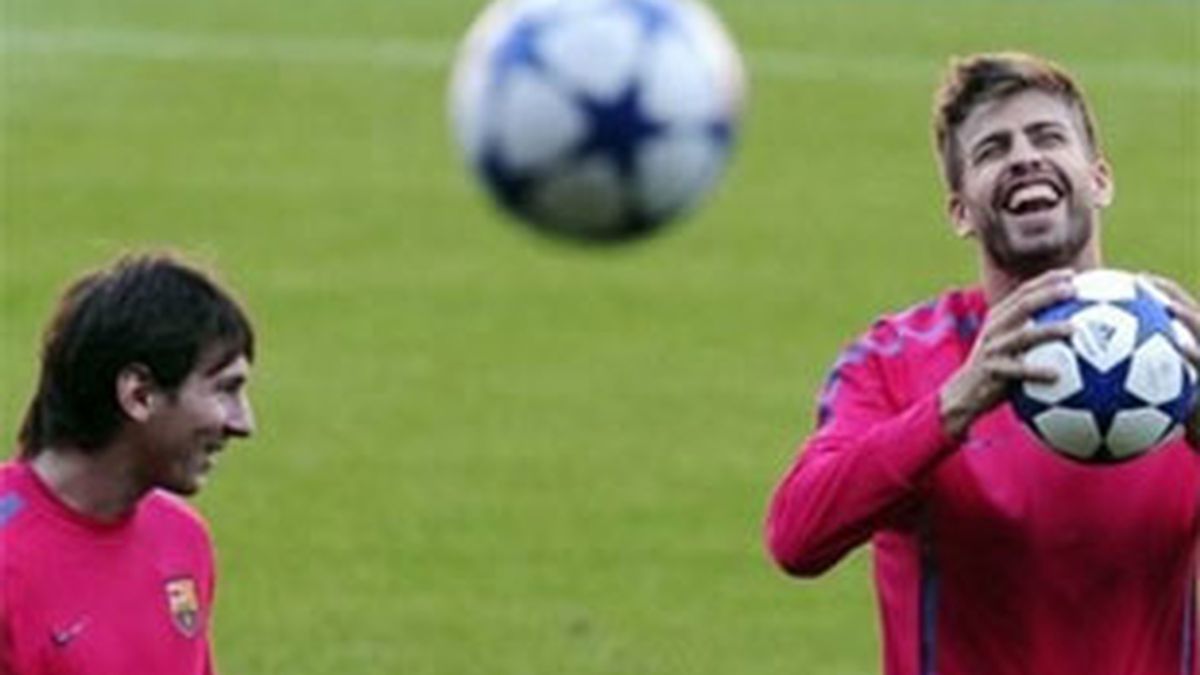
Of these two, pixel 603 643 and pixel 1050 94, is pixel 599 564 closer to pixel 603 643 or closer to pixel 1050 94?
pixel 603 643

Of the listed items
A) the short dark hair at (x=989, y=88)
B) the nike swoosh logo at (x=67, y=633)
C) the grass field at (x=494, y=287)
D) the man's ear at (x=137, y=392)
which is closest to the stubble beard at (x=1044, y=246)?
the short dark hair at (x=989, y=88)

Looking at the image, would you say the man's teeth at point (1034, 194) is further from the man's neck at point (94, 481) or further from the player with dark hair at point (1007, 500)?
the man's neck at point (94, 481)

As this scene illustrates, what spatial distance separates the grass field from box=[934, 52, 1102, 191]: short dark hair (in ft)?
4.44

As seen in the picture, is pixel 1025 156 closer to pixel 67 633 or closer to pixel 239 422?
pixel 239 422

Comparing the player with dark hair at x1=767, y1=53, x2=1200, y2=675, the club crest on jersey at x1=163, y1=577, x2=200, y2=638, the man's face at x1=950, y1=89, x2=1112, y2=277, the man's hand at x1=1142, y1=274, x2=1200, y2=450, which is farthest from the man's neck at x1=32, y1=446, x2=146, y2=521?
the man's hand at x1=1142, y1=274, x2=1200, y2=450

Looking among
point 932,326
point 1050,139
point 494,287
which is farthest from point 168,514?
point 494,287

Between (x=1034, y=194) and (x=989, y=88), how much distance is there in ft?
1.29

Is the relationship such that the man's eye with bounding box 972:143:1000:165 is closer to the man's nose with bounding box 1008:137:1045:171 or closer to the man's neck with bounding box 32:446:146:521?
the man's nose with bounding box 1008:137:1045:171

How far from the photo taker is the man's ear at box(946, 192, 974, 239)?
9164 millimetres

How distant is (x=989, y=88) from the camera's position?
9195mm

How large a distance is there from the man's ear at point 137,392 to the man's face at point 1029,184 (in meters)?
1.80

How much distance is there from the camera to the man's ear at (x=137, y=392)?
29.9ft

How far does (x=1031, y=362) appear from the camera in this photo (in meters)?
8.61

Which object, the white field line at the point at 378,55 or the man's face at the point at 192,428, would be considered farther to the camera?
the white field line at the point at 378,55
